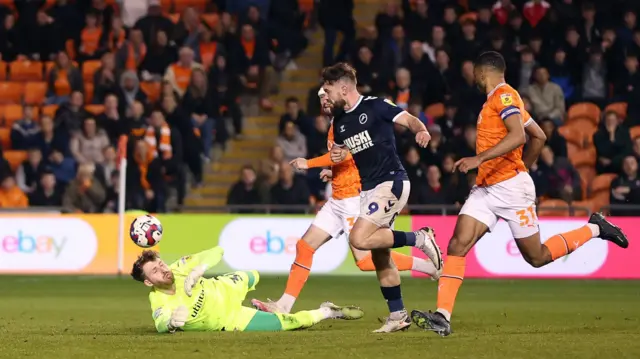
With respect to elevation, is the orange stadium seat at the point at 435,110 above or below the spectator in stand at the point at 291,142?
above

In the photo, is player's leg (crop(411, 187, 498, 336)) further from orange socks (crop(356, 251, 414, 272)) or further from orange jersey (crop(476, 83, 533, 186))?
orange socks (crop(356, 251, 414, 272))

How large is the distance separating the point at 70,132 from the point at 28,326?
434 inches

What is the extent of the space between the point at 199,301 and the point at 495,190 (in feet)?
8.82

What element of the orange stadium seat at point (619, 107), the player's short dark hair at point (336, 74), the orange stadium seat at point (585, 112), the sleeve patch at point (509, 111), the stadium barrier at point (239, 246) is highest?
the player's short dark hair at point (336, 74)

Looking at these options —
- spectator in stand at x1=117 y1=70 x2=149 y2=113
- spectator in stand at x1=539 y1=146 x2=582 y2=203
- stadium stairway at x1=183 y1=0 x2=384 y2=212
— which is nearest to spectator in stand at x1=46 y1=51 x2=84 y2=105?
spectator in stand at x1=117 y1=70 x2=149 y2=113

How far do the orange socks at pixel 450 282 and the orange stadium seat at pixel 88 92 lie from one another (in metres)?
14.4

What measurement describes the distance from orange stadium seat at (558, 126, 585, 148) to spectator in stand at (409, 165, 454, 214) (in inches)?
95.3

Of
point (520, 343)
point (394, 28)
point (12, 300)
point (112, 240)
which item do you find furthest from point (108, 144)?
point (520, 343)

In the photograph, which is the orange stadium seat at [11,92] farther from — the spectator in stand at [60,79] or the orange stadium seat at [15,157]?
the orange stadium seat at [15,157]

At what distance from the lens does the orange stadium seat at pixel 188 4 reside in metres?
25.3

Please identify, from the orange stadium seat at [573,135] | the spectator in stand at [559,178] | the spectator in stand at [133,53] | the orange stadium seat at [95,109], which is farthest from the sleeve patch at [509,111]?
the spectator in stand at [133,53]

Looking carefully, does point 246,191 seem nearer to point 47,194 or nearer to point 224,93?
point 224,93

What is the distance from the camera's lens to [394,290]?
10898 millimetres

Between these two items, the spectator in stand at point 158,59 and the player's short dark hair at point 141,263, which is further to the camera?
the spectator in stand at point 158,59
